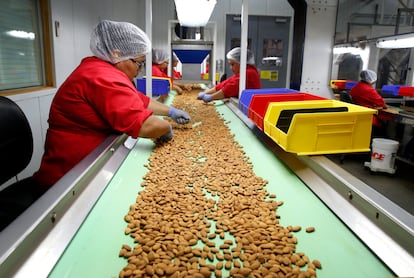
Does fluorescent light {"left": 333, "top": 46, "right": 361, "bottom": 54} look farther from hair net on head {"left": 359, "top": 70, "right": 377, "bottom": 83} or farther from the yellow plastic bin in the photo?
the yellow plastic bin

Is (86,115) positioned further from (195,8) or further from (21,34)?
(21,34)

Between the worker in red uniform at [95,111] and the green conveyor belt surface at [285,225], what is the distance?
31 cm

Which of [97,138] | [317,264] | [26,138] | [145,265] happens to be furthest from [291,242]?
[26,138]

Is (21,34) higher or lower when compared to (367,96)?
higher

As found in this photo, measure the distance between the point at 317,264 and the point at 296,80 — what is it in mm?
4124

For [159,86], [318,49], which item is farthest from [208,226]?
[318,49]

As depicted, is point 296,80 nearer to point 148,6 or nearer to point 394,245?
point 148,6

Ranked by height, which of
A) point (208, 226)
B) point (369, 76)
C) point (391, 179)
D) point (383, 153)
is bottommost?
point (391, 179)

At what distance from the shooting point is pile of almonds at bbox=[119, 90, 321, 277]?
0.76 meters

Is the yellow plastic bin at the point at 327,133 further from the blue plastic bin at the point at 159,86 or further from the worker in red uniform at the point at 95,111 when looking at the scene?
the blue plastic bin at the point at 159,86

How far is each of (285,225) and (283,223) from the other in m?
0.01

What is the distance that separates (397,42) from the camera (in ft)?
11.8

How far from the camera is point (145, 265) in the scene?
2.51 ft

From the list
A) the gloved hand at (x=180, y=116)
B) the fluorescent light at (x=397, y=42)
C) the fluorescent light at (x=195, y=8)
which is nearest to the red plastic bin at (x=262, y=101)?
the gloved hand at (x=180, y=116)
